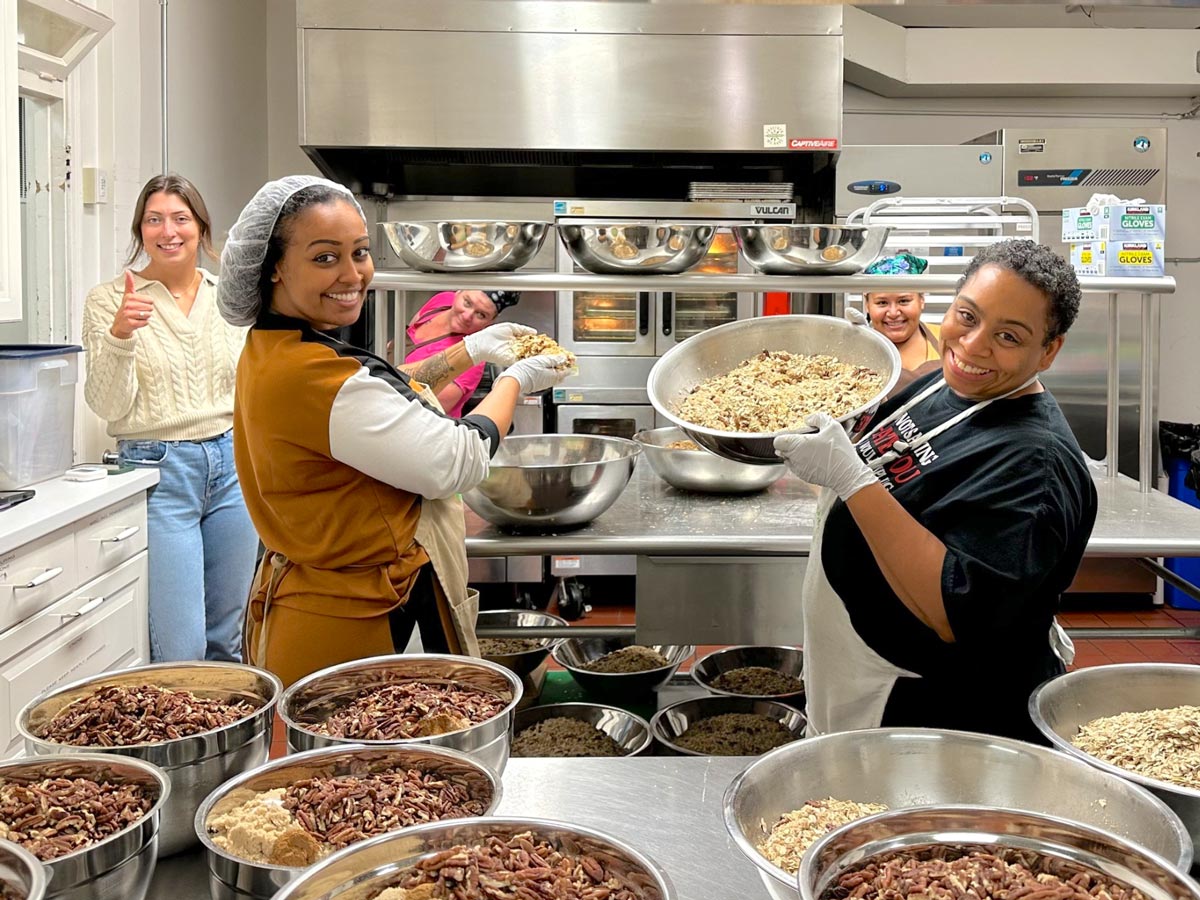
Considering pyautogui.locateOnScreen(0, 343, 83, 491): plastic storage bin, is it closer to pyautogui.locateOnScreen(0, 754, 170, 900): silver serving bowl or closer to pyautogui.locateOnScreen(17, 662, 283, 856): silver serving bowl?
pyautogui.locateOnScreen(17, 662, 283, 856): silver serving bowl

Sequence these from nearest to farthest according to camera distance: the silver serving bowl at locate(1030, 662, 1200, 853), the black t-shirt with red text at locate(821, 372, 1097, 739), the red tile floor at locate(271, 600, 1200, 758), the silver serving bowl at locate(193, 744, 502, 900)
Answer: the silver serving bowl at locate(193, 744, 502, 900), the silver serving bowl at locate(1030, 662, 1200, 853), the black t-shirt with red text at locate(821, 372, 1097, 739), the red tile floor at locate(271, 600, 1200, 758)

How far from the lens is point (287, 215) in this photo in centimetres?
183

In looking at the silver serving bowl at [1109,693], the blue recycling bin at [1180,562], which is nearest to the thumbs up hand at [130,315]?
the silver serving bowl at [1109,693]

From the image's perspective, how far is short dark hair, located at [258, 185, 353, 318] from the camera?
183cm

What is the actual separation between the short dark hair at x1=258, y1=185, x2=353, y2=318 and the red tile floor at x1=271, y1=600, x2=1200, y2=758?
272 centimetres

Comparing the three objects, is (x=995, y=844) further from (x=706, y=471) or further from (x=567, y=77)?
(x=567, y=77)

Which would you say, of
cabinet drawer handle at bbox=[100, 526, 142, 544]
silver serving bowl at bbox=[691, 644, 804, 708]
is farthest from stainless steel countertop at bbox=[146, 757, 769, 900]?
cabinet drawer handle at bbox=[100, 526, 142, 544]

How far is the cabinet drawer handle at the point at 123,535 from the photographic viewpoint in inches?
123

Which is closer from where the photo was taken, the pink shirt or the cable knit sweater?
the pink shirt

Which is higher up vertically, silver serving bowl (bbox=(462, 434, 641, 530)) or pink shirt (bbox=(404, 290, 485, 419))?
pink shirt (bbox=(404, 290, 485, 419))

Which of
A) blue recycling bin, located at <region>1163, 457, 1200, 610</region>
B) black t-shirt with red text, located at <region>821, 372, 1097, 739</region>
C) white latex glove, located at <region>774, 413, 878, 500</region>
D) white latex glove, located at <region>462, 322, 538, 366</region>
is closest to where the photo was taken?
black t-shirt with red text, located at <region>821, 372, 1097, 739</region>

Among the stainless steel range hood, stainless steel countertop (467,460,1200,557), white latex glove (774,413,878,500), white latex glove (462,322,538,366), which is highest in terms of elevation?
the stainless steel range hood

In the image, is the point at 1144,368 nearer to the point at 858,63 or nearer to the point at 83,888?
the point at 83,888

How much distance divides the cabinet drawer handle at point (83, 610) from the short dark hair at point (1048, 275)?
8.18 ft
